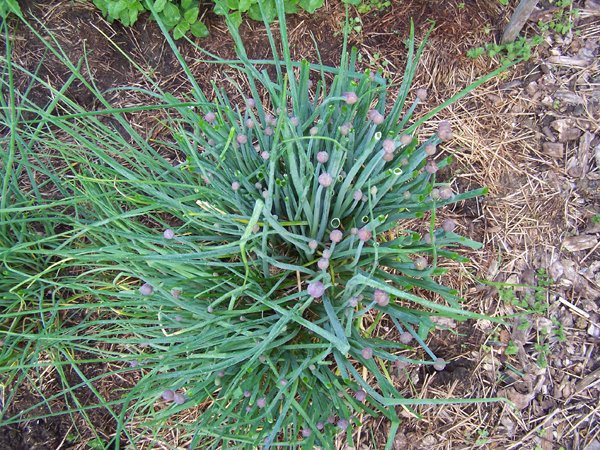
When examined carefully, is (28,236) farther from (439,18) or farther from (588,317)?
(588,317)

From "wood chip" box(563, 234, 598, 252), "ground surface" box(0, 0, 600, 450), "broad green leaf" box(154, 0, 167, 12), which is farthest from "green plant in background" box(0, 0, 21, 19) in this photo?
"wood chip" box(563, 234, 598, 252)

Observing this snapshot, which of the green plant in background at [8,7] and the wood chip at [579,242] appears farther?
the wood chip at [579,242]

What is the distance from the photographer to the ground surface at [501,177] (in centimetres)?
172

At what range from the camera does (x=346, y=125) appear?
45.0 inches

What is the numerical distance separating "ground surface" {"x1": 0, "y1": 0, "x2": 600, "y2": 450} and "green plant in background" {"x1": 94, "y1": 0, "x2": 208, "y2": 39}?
92 millimetres

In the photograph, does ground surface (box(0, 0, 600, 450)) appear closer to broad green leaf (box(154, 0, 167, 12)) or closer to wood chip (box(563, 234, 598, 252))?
wood chip (box(563, 234, 598, 252))

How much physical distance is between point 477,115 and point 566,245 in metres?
0.63

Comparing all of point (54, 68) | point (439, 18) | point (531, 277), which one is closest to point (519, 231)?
point (531, 277)

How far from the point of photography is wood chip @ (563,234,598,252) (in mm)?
1839

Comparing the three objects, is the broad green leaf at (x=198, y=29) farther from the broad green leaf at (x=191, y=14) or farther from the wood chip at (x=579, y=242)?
the wood chip at (x=579, y=242)

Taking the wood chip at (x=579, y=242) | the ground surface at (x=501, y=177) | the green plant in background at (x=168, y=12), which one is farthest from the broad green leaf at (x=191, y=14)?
the wood chip at (x=579, y=242)

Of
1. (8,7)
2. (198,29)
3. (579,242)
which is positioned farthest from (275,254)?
(8,7)

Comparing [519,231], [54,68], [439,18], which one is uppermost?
[54,68]

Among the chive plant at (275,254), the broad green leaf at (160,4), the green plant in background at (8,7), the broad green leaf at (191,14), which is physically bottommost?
the chive plant at (275,254)
